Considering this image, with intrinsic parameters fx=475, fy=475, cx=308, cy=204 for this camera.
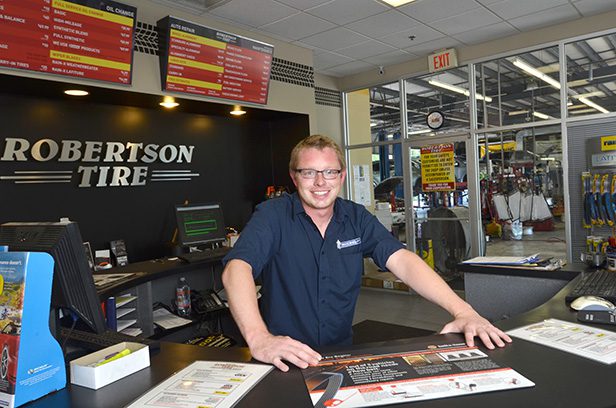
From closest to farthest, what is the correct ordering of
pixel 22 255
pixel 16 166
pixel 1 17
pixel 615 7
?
pixel 22 255, pixel 1 17, pixel 16 166, pixel 615 7

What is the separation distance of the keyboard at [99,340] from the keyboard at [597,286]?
1.57 meters

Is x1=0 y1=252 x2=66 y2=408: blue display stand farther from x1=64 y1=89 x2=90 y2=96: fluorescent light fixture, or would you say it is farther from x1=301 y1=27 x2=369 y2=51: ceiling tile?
x1=301 y1=27 x2=369 y2=51: ceiling tile

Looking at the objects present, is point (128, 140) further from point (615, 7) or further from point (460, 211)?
point (615, 7)

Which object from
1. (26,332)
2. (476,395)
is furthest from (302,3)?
(476,395)

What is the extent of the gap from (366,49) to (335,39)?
0.55 meters

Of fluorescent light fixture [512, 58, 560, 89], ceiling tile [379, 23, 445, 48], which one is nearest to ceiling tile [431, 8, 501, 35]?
ceiling tile [379, 23, 445, 48]

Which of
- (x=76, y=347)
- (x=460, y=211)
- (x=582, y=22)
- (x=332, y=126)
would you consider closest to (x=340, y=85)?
(x=332, y=126)

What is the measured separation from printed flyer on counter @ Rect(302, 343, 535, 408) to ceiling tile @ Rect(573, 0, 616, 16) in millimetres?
4200

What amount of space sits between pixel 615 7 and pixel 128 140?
4.56 metres

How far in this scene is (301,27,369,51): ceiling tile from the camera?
478 cm

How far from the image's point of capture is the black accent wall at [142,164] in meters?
3.39

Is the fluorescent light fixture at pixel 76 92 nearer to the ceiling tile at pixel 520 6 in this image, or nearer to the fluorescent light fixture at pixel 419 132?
the ceiling tile at pixel 520 6

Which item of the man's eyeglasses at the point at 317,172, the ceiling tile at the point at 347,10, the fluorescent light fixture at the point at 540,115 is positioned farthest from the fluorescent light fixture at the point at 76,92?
the fluorescent light fixture at the point at 540,115

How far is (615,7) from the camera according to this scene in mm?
4395
